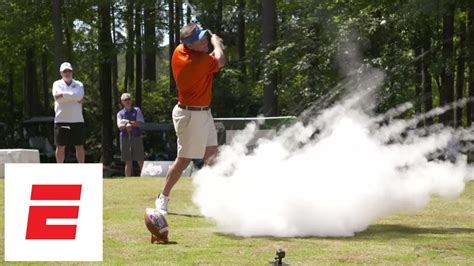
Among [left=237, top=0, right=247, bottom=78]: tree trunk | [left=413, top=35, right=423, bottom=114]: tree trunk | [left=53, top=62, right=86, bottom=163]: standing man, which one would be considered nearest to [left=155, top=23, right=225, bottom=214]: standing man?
[left=53, top=62, right=86, bottom=163]: standing man

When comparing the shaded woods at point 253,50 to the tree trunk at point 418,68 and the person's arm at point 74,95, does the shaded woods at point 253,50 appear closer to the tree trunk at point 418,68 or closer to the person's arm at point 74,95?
the tree trunk at point 418,68

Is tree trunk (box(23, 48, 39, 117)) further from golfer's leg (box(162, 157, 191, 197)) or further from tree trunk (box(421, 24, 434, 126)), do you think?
golfer's leg (box(162, 157, 191, 197))

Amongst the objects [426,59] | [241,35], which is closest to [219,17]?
[241,35]

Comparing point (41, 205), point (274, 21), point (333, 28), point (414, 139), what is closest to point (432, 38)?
point (333, 28)

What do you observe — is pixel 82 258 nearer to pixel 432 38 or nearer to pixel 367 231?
pixel 367 231

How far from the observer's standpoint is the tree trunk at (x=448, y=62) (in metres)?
23.3

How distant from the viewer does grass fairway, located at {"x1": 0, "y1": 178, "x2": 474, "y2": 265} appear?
6734 mm

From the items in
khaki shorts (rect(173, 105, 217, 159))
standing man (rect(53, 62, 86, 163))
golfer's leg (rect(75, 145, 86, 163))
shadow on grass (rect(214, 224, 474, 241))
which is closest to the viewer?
shadow on grass (rect(214, 224, 474, 241))

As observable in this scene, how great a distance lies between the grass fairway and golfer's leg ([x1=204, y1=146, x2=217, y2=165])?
25.3 inches

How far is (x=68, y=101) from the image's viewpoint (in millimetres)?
13828

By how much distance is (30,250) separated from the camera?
21.2ft

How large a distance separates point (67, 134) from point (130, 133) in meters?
4.94

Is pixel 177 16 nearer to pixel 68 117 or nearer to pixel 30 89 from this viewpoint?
pixel 30 89

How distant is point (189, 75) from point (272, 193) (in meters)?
1.45
